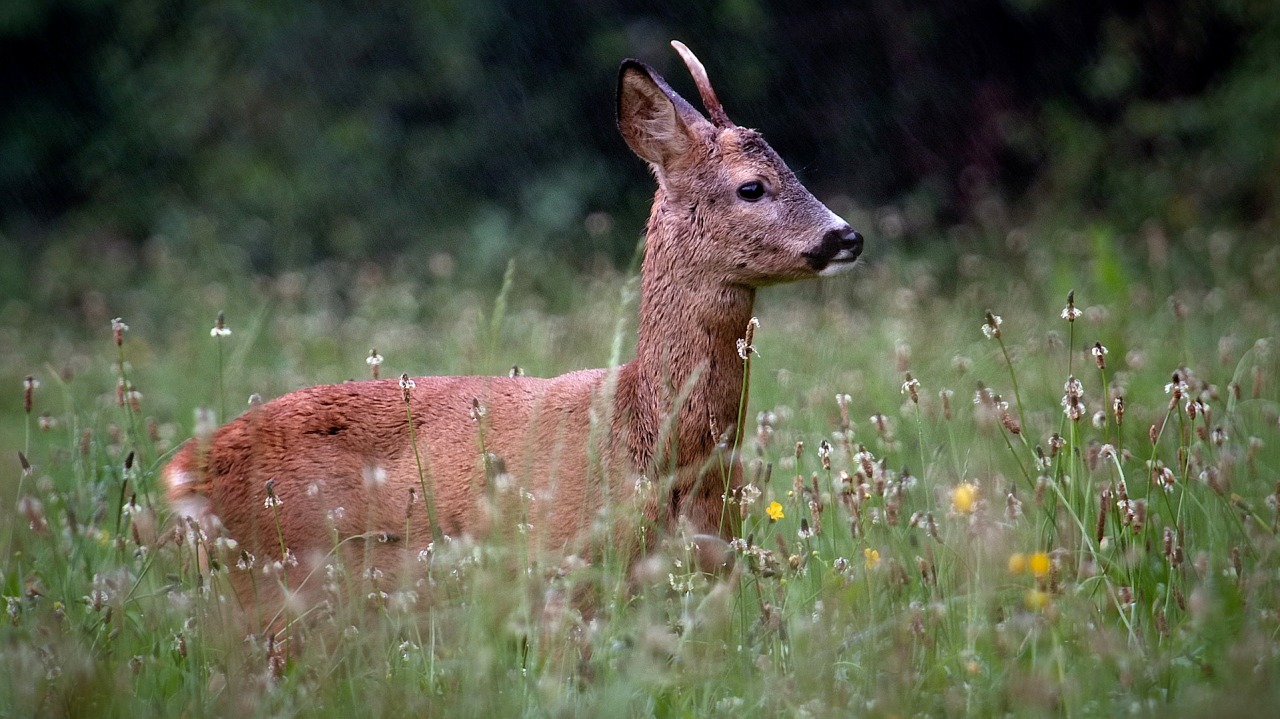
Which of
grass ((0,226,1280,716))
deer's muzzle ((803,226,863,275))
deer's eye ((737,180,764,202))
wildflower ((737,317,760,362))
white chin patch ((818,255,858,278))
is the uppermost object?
deer's eye ((737,180,764,202))

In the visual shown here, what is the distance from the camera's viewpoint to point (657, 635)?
7.89 feet

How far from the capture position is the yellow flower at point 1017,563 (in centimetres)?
278

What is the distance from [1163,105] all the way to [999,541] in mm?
9232

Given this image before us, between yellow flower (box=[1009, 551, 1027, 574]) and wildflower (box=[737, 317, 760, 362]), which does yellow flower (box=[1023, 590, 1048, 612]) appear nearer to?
yellow flower (box=[1009, 551, 1027, 574])

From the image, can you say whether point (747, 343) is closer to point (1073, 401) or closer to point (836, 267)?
point (836, 267)

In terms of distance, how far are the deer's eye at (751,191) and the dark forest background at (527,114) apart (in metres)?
6.32

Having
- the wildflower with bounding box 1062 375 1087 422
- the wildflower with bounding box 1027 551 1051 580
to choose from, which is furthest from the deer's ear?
the wildflower with bounding box 1027 551 1051 580

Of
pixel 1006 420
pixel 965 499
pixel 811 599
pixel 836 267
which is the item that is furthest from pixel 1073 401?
pixel 836 267

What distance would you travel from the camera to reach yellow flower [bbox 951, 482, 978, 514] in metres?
2.94

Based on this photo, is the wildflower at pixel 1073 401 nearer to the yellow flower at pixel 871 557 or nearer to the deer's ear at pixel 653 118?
the yellow flower at pixel 871 557

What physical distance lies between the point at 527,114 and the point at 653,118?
6.81m

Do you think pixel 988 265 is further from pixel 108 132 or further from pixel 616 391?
pixel 108 132

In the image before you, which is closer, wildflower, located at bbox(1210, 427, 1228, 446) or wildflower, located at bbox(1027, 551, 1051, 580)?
wildflower, located at bbox(1027, 551, 1051, 580)

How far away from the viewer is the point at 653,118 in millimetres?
4207
